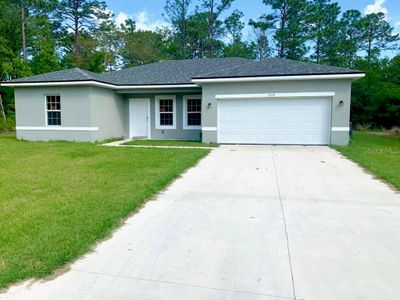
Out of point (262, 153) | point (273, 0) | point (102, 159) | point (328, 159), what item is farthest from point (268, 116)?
point (273, 0)

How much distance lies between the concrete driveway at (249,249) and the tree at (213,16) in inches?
1242

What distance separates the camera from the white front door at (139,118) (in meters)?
16.6

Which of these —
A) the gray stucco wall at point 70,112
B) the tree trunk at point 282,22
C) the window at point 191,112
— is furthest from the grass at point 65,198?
the tree trunk at point 282,22

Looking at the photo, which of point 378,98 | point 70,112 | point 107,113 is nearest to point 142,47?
point 107,113

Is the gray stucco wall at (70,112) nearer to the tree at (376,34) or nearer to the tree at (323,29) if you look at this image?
the tree at (323,29)

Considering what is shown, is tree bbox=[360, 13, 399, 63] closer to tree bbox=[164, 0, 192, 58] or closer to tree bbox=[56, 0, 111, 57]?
tree bbox=[164, 0, 192, 58]

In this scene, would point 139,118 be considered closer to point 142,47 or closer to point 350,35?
point 142,47

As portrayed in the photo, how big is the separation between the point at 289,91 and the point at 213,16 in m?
25.5

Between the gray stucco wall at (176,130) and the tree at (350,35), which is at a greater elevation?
the tree at (350,35)

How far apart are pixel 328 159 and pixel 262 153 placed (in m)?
2.23

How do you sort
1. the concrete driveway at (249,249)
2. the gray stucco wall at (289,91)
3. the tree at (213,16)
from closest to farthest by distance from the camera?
the concrete driveway at (249,249)
the gray stucco wall at (289,91)
the tree at (213,16)

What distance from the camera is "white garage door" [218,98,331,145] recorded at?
1307 centimetres

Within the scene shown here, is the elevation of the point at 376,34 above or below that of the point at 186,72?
above

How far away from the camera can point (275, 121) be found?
13.4m
